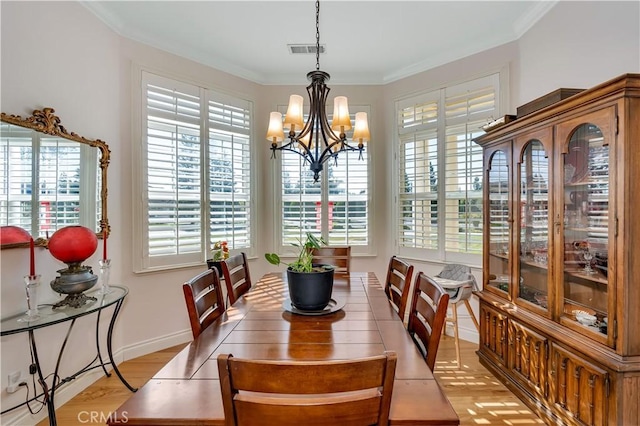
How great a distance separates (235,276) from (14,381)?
1395mm

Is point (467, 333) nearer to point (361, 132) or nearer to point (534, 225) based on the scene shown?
point (534, 225)

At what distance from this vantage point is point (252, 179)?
369 cm

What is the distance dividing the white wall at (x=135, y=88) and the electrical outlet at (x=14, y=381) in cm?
4

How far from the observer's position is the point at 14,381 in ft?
6.13

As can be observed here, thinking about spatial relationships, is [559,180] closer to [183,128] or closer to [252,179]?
[252,179]

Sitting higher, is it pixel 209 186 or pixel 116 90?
pixel 116 90

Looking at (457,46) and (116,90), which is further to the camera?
(457,46)

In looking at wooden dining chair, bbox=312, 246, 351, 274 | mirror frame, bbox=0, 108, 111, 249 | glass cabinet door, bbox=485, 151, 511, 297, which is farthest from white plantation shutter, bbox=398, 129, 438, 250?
mirror frame, bbox=0, 108, 111, 249

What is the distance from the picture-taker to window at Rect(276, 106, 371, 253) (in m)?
3.79

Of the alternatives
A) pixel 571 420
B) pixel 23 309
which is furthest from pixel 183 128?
pixel 571 420

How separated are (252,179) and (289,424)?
313 cm

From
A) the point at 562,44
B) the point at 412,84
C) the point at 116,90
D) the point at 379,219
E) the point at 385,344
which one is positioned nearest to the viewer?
the point at 385,344

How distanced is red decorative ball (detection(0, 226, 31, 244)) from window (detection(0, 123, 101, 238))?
0.03m

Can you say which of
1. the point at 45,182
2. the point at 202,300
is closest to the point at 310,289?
the point at 202,300
